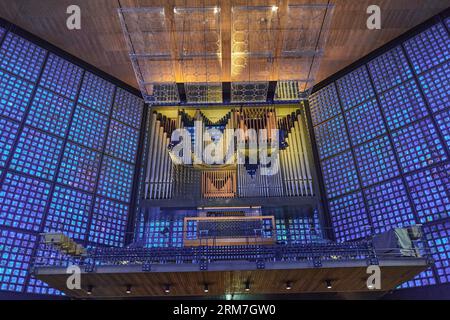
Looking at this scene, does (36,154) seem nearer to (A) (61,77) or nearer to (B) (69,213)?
(B) (69,213)

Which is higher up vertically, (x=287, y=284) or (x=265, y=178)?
(x=265, y=178)

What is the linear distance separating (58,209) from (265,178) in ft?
29.0

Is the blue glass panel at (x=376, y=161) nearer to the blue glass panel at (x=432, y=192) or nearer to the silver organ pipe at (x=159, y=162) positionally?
the blue glass panel at (x=432, y=192)

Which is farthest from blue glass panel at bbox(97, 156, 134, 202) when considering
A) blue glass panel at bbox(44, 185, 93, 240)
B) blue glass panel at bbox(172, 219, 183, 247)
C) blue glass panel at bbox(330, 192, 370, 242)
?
blue glass panel at bbox(330, 192, 370, 242)

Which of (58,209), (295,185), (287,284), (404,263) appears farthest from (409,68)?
(58,209)

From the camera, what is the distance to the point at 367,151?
16156 millimetres

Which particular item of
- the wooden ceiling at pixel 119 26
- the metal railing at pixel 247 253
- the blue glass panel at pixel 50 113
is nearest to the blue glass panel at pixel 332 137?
the wooden ceiling at pixel 119 26

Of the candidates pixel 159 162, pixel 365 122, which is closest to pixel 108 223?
pixel 159 162

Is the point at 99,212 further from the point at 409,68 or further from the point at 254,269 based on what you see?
the point at 409,68

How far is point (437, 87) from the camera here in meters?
14.7

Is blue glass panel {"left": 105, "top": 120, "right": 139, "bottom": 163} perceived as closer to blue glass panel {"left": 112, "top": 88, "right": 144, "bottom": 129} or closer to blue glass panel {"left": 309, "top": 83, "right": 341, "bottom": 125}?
blue glass panel {"left": 112, "top": 88, "right": 144, "bottom": 129}

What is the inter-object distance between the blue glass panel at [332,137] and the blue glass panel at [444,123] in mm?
3822

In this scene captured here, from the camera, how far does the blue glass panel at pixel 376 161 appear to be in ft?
50.0
